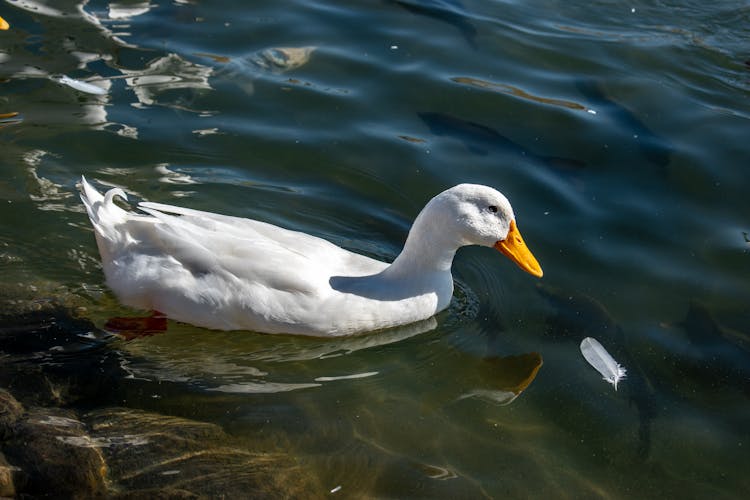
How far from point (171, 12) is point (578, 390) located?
550 cm

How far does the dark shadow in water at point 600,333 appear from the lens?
4.98 metres

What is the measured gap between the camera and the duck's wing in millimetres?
5062

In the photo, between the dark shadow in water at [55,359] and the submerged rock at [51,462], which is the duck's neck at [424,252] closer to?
the dark shadow in water at [55,359]

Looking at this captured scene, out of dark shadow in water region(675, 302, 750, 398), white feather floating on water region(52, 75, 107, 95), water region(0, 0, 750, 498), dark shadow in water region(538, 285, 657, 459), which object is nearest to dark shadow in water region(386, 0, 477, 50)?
water region(0, 0, 750, 498)

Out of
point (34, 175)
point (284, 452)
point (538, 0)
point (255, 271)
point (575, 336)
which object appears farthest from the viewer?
point (538, 0)

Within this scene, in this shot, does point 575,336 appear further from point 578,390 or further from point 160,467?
point 160,467

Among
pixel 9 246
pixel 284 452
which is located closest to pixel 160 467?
pixel 284 452

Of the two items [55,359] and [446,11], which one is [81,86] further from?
[446,11]

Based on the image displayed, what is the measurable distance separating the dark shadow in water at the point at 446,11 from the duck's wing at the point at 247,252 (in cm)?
412

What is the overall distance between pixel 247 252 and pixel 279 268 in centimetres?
20

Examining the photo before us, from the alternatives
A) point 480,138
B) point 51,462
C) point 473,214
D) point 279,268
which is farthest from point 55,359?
point 480,138

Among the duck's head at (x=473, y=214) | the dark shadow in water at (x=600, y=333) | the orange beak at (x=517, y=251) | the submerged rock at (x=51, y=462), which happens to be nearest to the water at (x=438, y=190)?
the dark shadow in water at (x=600, y=333)

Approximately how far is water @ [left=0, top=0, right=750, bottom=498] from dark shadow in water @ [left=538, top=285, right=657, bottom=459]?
0.01 metres

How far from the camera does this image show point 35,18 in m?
8.34
